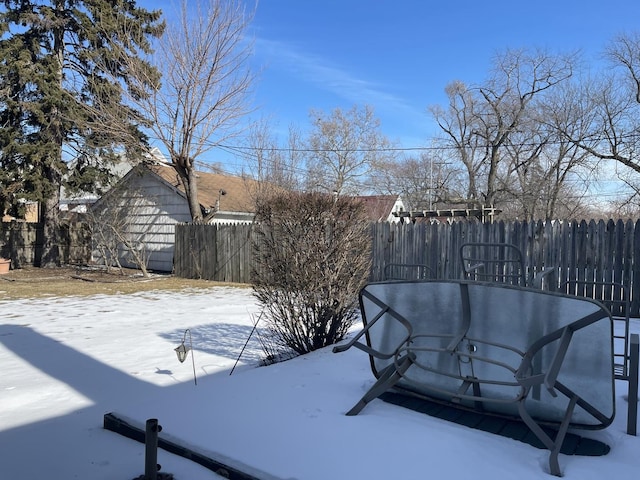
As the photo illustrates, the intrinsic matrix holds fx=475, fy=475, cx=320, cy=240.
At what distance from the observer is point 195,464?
2.58m

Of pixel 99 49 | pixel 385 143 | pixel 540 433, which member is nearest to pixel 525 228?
pixel 540 433

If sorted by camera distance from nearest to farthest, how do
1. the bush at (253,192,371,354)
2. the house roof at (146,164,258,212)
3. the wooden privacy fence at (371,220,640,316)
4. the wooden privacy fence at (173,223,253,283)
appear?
1. the bush at (253,192,371,354)
2. the wooden privacy fence at (371,220,640,316)
3. the wooden privacy fence at (173,223,253,283)
4. the house roof at (146,164,258,212)

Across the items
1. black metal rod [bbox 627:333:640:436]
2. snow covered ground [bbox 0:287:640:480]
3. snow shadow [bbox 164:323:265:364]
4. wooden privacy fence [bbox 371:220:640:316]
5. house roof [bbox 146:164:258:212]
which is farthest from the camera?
house roof [bbox 146:164:258:212]

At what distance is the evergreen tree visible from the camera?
52.6 ft

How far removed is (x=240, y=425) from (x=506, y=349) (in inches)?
66.6

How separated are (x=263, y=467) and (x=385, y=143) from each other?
111ft

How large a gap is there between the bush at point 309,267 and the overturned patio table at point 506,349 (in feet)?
5.72

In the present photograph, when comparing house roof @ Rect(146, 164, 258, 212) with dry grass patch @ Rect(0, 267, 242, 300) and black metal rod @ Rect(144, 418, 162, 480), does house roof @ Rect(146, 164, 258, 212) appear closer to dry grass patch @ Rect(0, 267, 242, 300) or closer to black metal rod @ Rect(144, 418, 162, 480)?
dry grass patch @ Rect(0, 267, 242, 300)

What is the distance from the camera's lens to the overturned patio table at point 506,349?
2455mm

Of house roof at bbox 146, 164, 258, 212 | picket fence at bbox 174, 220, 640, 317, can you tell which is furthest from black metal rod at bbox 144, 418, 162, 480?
house roof at bbox 146, 164, 258, 212

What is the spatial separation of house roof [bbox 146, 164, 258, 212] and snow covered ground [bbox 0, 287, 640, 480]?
12.9m

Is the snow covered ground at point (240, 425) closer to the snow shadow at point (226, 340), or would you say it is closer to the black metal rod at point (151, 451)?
the snow shadow at point (226, 340)

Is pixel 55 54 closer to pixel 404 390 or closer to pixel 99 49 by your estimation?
pixel 99 49

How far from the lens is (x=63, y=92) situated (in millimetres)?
16391
